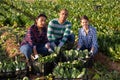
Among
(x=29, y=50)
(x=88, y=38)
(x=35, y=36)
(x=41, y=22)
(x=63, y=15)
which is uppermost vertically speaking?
(x=63, y=15)

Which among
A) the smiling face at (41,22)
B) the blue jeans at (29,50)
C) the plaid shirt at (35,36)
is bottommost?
the blue jeans at (29,50)

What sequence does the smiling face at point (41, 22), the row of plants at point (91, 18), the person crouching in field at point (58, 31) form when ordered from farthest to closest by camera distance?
the row of plants at point (91, 18) → the person crouching in field at point (58, 31) → the smiling face at point (41, 22)

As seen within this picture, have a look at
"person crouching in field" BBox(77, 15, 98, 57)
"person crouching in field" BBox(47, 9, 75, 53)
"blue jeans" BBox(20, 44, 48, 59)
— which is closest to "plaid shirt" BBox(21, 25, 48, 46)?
"blue jeans" BBox(20, 44, 48, 59)

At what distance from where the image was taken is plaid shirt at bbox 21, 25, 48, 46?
804 cm

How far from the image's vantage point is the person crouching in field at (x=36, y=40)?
26.2 feet

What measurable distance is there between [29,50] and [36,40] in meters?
0.37

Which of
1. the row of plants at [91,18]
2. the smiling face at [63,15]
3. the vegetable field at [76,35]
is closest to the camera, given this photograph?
the vegetable field at [76,35]

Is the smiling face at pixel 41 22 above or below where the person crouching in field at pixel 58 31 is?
above

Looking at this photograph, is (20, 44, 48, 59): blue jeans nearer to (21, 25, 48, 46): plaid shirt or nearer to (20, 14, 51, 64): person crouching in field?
(20, 14, 51, 64): person crouching in field

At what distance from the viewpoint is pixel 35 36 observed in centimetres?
812

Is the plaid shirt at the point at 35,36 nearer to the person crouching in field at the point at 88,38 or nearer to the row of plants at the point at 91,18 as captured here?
the person crouching in field at the point at 88,38

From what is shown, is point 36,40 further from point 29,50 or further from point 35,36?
point 29,50

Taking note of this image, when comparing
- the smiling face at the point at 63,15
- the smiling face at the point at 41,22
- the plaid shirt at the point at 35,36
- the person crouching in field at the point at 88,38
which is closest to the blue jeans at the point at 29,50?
the plaid shirt at the point at 35,36

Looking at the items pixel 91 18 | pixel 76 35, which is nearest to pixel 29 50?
pixel 76 35
